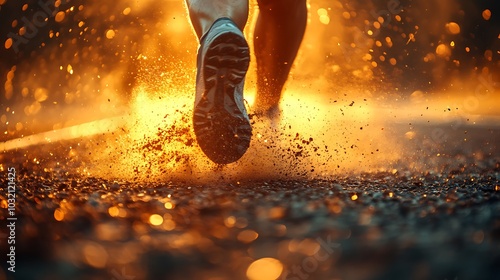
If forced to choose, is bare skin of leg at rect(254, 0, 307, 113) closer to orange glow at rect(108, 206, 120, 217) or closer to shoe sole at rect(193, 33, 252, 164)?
shoe sole at rect(193, 33, 252, 164)

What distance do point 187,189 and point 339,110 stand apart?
2.66 metres

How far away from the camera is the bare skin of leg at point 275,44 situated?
11.5 ft

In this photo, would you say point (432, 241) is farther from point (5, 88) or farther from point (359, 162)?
point (5, 88)

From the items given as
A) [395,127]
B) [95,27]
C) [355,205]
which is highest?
[95,27]

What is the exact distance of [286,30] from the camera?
11.6ft

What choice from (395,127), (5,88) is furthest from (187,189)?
(5,88)

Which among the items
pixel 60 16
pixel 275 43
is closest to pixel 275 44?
pixel 275 43

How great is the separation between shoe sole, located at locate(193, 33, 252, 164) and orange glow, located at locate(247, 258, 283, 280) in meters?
1.07

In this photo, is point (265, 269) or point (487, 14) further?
point (487, 14)

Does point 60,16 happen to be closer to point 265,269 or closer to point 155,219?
point 155,219

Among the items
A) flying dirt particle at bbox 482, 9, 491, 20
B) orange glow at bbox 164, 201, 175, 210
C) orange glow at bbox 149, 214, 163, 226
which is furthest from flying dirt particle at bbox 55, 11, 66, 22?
orange glow at bbox 149, 214, 163, 226

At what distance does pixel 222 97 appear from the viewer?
267 cm

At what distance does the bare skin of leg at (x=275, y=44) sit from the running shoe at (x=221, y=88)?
2.75 feet

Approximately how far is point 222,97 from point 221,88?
0.03 metres
